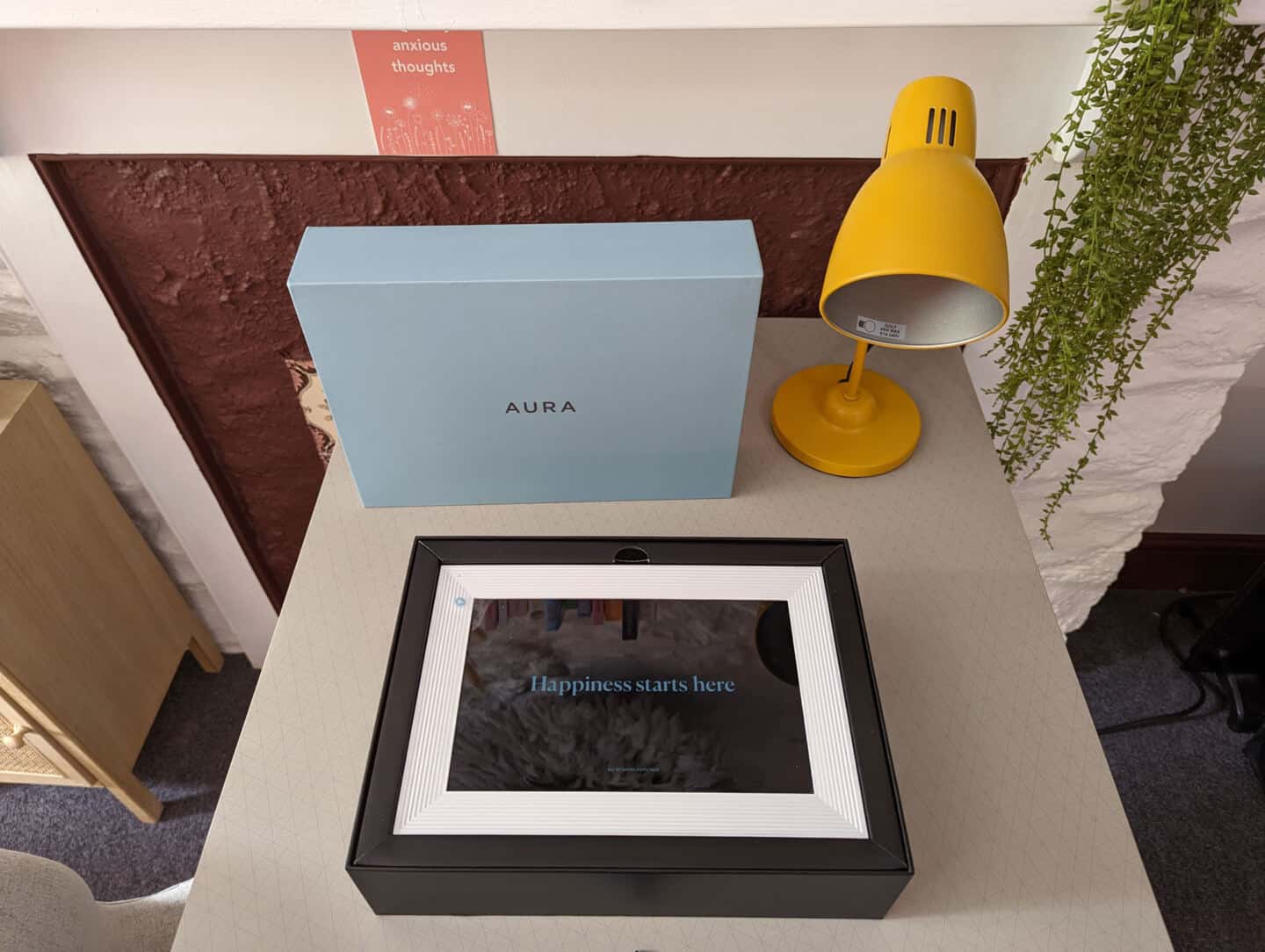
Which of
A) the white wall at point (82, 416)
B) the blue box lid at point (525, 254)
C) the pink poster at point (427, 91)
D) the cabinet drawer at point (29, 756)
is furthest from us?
the cabinet drawer at point (29, 756)

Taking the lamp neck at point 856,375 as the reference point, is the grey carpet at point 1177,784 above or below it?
below

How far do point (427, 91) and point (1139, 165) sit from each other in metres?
0.68

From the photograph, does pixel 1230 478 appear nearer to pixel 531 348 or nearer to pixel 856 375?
pixel 856 375

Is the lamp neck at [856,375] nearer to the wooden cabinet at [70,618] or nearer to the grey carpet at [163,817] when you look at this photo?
the wooden cabinet at [70,618]

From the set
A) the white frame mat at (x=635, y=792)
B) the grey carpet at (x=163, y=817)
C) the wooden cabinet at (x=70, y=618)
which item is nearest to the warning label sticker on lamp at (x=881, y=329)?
the white frame mat at (x=635, y=792)

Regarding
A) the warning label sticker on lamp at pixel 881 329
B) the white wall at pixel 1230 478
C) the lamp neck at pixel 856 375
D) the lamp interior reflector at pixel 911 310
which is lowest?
the white wall at pixel 1230 478

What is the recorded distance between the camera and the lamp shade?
24.0 inches

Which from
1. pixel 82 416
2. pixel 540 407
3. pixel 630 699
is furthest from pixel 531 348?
pixel 82 416

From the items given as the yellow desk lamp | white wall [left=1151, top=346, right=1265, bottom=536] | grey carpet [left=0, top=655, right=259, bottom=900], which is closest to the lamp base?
the yellow desk lamp

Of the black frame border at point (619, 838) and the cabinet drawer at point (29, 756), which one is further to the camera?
the cabinet drawer at point (29, 756)

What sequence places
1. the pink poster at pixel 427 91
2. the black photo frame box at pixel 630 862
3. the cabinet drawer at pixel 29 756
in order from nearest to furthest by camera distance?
the black photo frame box at pixel 630 862 < the pink poster at pixel 427 91 < the cabinet drawer at pixel 29 756

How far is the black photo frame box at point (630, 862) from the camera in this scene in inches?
21.7

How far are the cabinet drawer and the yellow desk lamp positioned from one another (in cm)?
112

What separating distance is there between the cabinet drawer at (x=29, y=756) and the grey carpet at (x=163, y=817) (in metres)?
0.15
